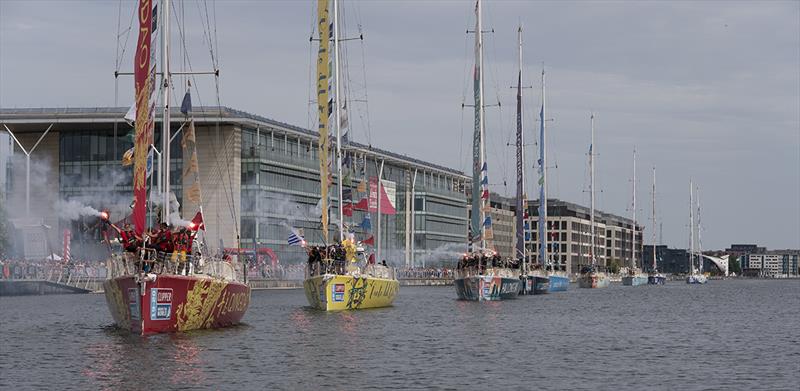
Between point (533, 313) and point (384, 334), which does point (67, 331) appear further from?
point (533, 313)

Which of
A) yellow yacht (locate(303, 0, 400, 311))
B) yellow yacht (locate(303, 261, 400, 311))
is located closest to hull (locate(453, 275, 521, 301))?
yellow yacht (locate(303, 0, 400, 311))

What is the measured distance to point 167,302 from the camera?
160ft

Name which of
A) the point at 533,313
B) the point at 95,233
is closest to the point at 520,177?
the point at 533,313

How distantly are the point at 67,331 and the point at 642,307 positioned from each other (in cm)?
5095

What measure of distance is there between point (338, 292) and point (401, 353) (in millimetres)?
20678

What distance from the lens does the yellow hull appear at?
67.6m

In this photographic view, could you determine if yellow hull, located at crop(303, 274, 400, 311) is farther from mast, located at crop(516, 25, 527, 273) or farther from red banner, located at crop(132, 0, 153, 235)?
mast, located at crop(516, 25, 527, 273)

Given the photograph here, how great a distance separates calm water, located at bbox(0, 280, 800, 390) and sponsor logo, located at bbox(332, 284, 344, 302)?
100 centimetres

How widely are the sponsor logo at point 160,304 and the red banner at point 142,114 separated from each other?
2380mm

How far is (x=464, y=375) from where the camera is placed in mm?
40500

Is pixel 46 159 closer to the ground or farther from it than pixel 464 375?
farther from it

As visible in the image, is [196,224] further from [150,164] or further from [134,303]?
[134,303]

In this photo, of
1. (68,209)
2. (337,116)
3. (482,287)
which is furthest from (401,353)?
(68,209)

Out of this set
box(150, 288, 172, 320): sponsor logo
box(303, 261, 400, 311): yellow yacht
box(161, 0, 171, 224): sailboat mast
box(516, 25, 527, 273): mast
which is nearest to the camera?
box(150, 288, 172, 320): sponsor logo
